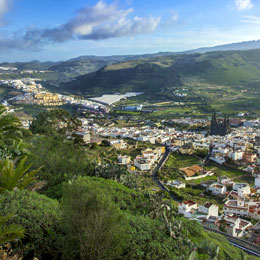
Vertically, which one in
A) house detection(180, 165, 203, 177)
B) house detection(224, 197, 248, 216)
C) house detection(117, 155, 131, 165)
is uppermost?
house detection(117, 155, 131, 165)

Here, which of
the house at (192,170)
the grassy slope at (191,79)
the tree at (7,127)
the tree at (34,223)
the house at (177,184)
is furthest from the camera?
the grassy slope at (191,79)

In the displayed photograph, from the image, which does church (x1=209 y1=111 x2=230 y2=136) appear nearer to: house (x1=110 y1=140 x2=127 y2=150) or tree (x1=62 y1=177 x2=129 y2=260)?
house (x1=110 y1=140 x2=127 y2=150)

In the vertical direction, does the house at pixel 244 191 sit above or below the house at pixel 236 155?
above

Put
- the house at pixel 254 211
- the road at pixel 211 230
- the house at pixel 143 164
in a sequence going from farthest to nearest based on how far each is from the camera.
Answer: the house at pixel 143 164
the house at pixel 254 211
the road at pixel 211 230

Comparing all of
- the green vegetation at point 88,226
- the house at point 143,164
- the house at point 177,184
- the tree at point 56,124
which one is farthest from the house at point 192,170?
the green vegetation at point 88,226

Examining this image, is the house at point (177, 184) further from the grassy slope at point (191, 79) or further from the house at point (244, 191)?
the grassy slope at point (191, 79)

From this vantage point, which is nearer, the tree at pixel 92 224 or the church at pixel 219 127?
the tree at pixel 92 224

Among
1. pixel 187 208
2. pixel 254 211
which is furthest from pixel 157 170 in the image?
pixel 254 211

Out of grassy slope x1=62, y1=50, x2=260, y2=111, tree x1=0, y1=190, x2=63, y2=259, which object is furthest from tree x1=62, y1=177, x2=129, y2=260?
grassy slope x1=62, y1=50, x2=260, y2=111
